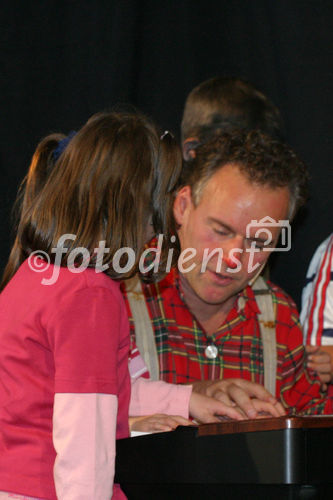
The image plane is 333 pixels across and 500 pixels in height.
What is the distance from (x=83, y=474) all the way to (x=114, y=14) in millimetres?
1555

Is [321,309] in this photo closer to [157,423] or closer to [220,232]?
[220,232]

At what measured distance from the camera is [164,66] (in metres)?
2.41

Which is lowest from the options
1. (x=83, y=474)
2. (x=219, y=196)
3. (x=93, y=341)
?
(x=83, y=474)

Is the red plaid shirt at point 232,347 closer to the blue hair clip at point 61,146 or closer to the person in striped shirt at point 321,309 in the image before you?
the person in striped shirt at point 321,309

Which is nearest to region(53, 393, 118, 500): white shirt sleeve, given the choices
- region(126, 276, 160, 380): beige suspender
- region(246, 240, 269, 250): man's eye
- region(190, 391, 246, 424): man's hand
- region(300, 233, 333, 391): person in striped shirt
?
region(190, 391, 246, 424): man's hand

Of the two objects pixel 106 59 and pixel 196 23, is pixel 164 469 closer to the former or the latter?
pixel 106 59

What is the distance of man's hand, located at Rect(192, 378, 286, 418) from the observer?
1.36m

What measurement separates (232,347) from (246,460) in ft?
2.79

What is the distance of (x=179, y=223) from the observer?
183 centimetres

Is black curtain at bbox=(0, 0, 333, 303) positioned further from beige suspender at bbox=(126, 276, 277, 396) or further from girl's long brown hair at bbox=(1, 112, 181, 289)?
girl's long brown hair at bbox=(1, 112, 181, 289)

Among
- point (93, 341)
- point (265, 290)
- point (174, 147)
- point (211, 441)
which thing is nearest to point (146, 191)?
point (174, 147)

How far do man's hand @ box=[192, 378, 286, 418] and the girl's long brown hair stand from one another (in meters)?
0.33

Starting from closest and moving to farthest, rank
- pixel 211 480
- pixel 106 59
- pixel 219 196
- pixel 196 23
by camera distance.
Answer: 1. pixel 211 480
2. pixel 219 196
3. pixel 106 59
4. pixel 196 23

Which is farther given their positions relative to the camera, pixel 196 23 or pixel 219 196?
pixel 196 23
